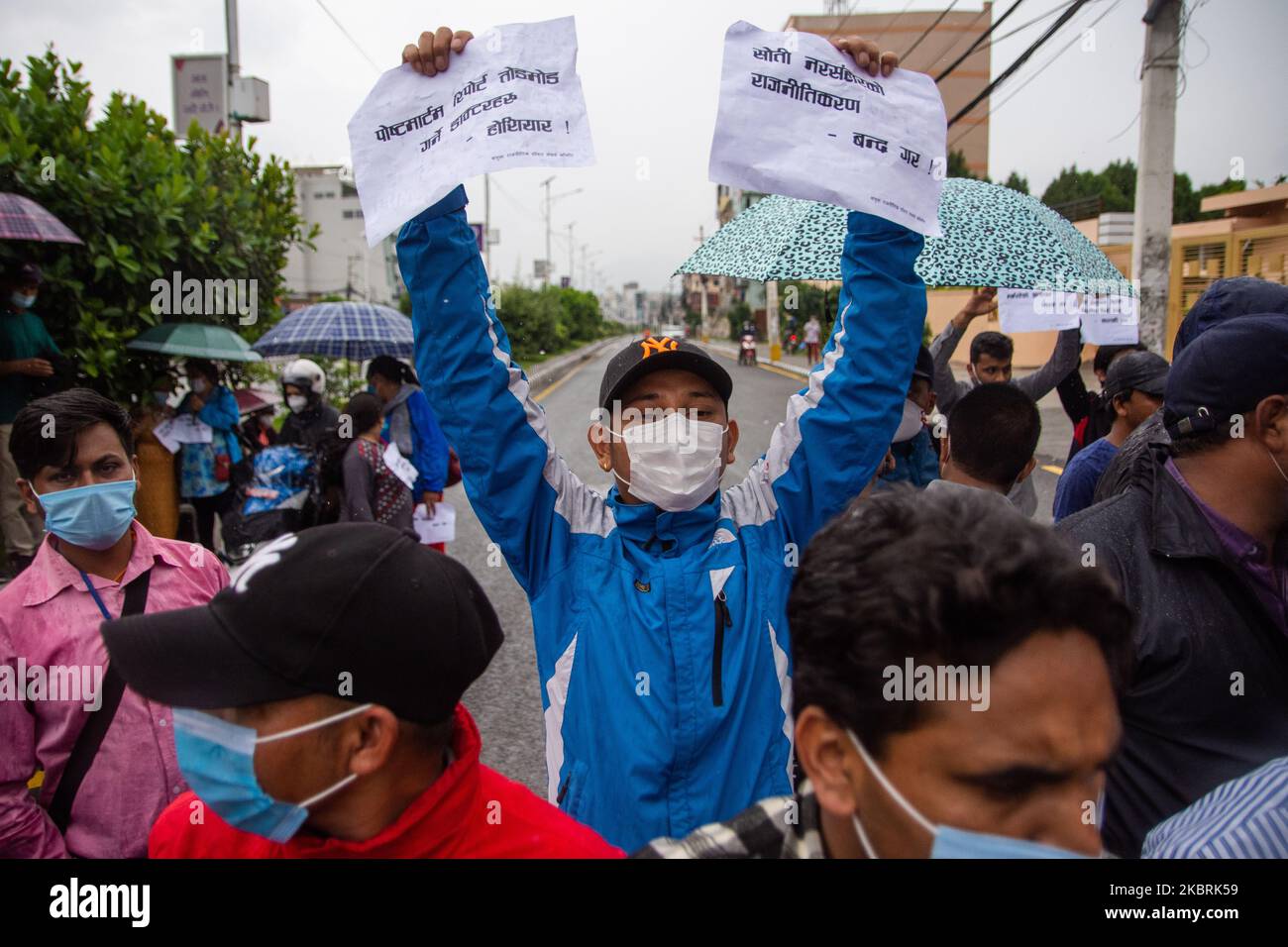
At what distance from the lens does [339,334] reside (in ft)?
23.7

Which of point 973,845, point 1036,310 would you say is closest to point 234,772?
point 973,845

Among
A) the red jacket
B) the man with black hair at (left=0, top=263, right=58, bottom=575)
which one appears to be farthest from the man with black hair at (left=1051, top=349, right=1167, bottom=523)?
the man with black hair at (left=0, top=263, right=58, bottom=575)

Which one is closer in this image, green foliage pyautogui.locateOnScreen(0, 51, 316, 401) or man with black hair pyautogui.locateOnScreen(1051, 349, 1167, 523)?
man with black hair pyautogui.locateOnScreen(1051, 349, 1167, 523)

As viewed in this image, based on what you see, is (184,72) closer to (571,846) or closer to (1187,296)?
(571,846)

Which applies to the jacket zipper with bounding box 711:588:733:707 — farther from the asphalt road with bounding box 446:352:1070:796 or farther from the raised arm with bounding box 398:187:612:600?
the asphalt road with bounding box 446:352:1070:796

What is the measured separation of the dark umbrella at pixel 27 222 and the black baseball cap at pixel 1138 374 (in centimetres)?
544

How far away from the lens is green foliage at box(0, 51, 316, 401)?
19.5 ft

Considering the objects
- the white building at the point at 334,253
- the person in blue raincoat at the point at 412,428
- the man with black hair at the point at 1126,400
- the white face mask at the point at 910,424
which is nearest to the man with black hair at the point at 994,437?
the man with black hair at the point at 1126,400

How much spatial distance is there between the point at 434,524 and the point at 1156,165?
25.4 feet

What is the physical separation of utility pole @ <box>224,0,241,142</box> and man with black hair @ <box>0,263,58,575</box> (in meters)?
4.58

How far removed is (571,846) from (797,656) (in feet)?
1.74

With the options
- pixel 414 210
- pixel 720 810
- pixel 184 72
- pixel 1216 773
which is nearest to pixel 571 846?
pixel 720 810

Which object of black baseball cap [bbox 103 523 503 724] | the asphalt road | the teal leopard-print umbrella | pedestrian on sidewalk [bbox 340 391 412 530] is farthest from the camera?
pedestrian on sidewalk [bbox 340 391 412 530]

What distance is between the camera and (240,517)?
493cm
